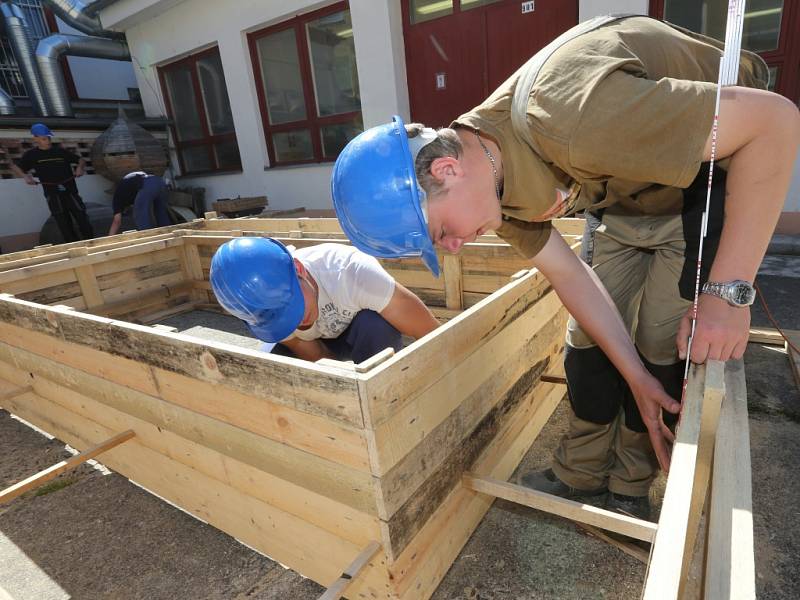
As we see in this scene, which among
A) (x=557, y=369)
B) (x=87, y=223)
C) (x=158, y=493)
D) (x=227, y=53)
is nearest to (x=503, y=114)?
(x=557, y=369)

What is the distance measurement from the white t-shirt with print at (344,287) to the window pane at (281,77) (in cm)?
833

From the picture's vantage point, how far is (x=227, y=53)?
392 inches

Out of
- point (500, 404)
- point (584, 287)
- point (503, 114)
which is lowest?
point (500, 404)

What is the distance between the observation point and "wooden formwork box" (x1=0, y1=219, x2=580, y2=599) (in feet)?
4.67

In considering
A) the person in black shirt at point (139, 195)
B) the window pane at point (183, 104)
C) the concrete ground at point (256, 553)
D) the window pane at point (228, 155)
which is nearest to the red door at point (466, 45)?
the person in black shirt at point (139, 195)

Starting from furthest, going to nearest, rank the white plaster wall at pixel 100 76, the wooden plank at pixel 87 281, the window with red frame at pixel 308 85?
the white plaster wall at pixel 100 76
the window with red frame at pixel 308 85
the wooden plank at pixel 87 281

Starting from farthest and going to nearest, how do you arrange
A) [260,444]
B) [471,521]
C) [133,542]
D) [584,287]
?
[133,542], [471,521], [584,287], [260,444]

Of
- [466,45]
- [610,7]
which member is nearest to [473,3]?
[466,45]

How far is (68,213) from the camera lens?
8.33 meters

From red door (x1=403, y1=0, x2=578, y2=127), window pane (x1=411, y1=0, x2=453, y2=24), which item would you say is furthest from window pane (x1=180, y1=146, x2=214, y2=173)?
window pane (x1=411, y1=0, x2=453, y2=24)

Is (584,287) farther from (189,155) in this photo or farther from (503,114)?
(189,155)

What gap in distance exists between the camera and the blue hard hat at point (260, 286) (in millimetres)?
2027

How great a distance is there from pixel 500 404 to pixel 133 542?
1.80m

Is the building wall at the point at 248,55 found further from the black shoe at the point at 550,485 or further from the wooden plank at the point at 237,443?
the wooden plank at the point at 237,443
